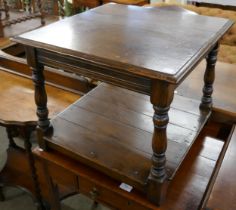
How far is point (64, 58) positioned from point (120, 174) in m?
0.38

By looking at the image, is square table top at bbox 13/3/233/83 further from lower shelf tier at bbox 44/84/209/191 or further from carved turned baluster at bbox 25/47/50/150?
lower shelf tier at bbox 44/84/209/191

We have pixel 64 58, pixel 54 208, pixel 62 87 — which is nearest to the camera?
pixel 64 58

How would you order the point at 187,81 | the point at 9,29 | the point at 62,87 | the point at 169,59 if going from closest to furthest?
the point at 169,59 < the point at 187,81 < the point at 62,87 < the point at 9,29

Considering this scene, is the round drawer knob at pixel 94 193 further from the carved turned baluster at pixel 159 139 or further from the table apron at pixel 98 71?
the table apron at pixel 98 71

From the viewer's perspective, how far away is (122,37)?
896 mm

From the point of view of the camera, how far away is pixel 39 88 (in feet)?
3.23

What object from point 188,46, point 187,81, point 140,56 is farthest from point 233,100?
point 140,56

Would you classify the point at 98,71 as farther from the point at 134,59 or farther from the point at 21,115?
the point at 21,115

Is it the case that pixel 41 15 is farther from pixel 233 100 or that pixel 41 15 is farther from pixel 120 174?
pixel 120 174

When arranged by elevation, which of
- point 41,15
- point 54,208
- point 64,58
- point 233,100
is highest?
point 64,58

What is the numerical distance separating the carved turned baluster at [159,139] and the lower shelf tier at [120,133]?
4 centimetres

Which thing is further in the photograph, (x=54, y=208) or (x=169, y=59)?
(x=54, y=208)

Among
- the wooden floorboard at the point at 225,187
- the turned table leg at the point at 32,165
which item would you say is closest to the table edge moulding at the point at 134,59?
the wooden floorboard at the point at 225,187

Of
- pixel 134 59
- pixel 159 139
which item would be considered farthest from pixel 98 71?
pixel 159 139
